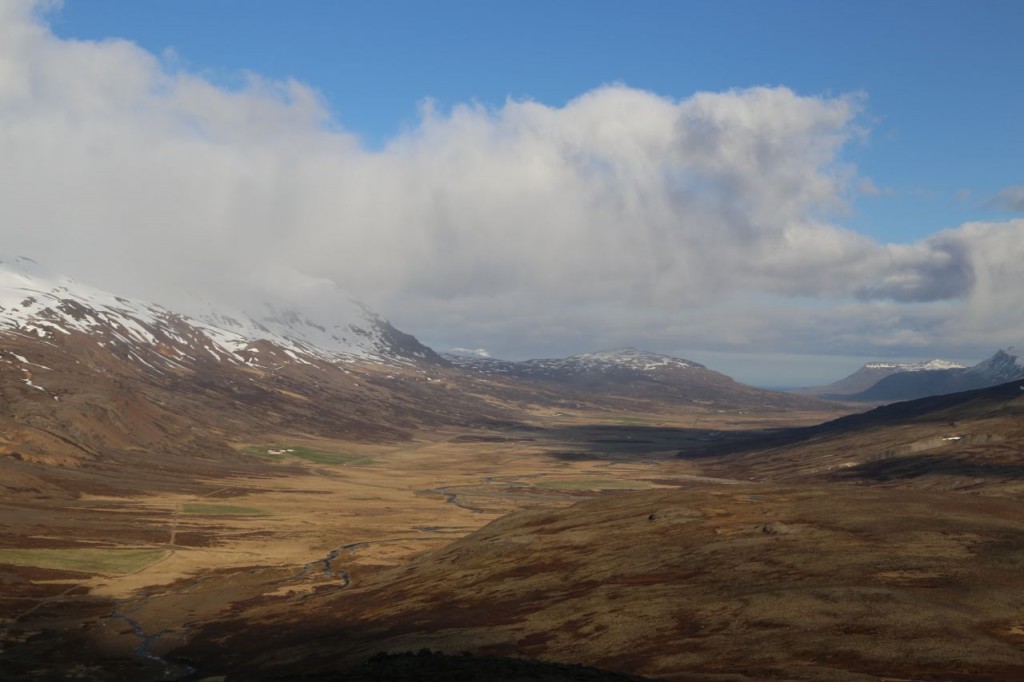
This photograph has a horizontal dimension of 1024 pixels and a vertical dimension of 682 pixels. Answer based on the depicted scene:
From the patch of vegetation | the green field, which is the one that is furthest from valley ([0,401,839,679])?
the patch of vegetation

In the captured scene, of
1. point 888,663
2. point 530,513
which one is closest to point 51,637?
point 530,513

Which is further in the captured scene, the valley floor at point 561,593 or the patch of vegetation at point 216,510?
the patch of vegetation at point 216,510

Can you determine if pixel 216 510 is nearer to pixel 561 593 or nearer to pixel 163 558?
pixel 163 558

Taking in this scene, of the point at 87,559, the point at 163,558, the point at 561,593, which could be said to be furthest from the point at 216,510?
the point at 561,593

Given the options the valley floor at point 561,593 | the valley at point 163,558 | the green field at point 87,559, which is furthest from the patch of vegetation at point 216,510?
the green field at point 87,559

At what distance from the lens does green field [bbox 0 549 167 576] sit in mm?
101062

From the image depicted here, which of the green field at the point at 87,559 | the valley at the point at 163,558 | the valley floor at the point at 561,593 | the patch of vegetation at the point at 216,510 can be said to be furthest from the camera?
the patch of vegetation at the point at 216,510

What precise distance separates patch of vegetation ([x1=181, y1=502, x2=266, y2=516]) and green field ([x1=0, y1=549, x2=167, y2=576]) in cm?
4477

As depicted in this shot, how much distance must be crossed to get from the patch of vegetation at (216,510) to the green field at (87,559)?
44767 mm

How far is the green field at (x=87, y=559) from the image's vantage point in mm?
101062

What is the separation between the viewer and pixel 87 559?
107 meters

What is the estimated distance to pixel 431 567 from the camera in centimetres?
9194

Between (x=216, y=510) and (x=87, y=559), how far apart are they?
5754cm

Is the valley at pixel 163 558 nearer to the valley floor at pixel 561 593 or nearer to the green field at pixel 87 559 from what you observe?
the green field at pixel 87 559
